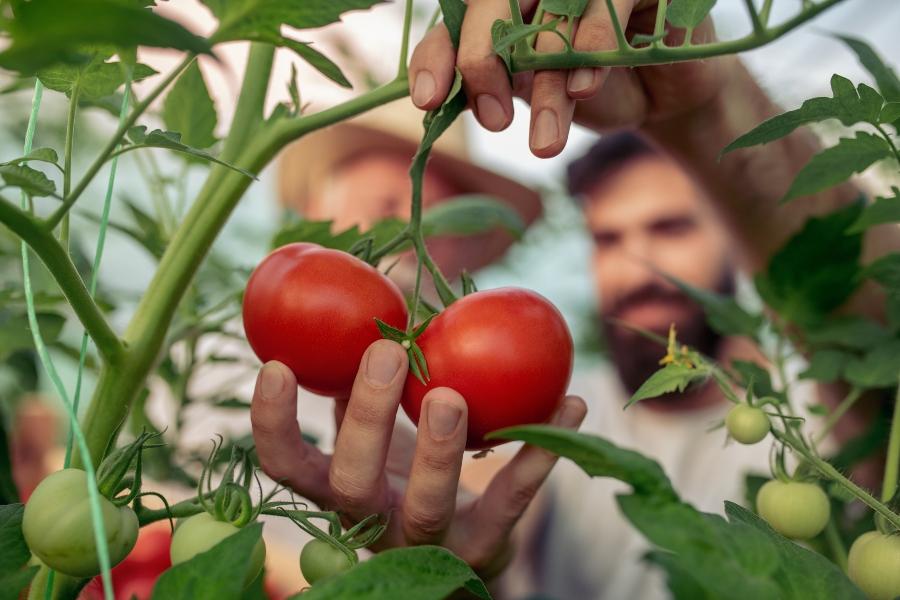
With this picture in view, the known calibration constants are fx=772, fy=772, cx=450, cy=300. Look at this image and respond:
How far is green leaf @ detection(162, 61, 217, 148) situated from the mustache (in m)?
1.58

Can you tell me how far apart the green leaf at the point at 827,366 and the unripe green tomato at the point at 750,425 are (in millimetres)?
176

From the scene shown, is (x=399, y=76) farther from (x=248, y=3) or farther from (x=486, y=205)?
(x=486, y=205)

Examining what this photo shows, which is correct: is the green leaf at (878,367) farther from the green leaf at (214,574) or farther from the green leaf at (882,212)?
the green leaf at (214,574)

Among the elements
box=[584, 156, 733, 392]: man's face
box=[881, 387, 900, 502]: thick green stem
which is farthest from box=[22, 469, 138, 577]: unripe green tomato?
box=[584, 156, 733, 392]: man's face

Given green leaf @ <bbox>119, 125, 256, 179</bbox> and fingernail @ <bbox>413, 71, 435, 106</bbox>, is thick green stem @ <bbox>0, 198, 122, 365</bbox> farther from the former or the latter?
fingernail @ <bbox>413, 71, 435, 106</bbox>

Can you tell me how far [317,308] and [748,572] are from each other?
26 cm

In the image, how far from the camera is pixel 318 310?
42 centimetres

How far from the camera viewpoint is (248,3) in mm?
262

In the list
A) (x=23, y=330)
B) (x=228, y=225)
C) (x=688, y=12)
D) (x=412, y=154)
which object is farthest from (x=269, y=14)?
(x=412, y=154)

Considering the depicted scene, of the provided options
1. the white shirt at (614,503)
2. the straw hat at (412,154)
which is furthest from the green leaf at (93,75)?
the white shirt at (614,503)

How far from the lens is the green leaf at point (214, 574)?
0.24m

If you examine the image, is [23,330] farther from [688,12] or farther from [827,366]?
[827,366]

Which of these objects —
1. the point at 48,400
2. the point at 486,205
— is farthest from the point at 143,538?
the point at 48,400

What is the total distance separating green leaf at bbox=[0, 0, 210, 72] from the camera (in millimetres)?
182
